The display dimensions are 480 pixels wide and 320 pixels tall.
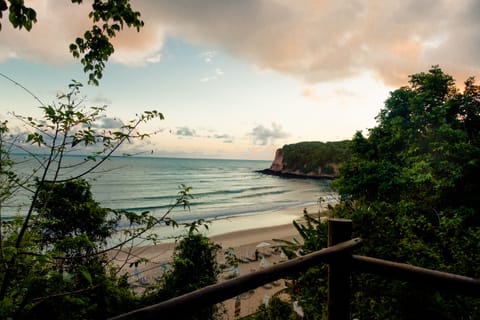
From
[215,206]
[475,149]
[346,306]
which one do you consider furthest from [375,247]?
[215,206]

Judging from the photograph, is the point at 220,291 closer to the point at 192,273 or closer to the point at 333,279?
the point at 333,279

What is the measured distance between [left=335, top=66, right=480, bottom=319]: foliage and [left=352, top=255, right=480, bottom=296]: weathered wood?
9.14 feet

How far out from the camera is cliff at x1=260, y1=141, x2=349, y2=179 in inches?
3439

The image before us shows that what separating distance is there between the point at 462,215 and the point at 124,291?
12465mm

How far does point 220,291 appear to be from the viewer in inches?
50.5

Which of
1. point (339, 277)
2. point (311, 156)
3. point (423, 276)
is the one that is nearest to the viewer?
point (423, 276)

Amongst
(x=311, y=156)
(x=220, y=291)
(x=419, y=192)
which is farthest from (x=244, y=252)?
(x=311, y=156)

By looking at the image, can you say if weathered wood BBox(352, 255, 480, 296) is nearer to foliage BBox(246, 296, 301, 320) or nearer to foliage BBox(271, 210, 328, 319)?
foliage BBox(271, 210, 328, 319)

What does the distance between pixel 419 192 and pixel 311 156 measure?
81593mm

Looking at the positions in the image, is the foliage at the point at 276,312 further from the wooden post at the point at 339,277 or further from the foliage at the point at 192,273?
the wooden post at the point at 339,277

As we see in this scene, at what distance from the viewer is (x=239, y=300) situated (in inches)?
445

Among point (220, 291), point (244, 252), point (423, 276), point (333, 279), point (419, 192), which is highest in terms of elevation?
point (220, 291)

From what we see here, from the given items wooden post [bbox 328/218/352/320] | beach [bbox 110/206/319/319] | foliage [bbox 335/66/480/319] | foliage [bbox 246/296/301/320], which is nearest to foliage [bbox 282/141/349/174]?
beach [bbox 110/206/319/319]

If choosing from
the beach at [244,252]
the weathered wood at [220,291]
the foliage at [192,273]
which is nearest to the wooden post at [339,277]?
the weathered wood at [220,291]
